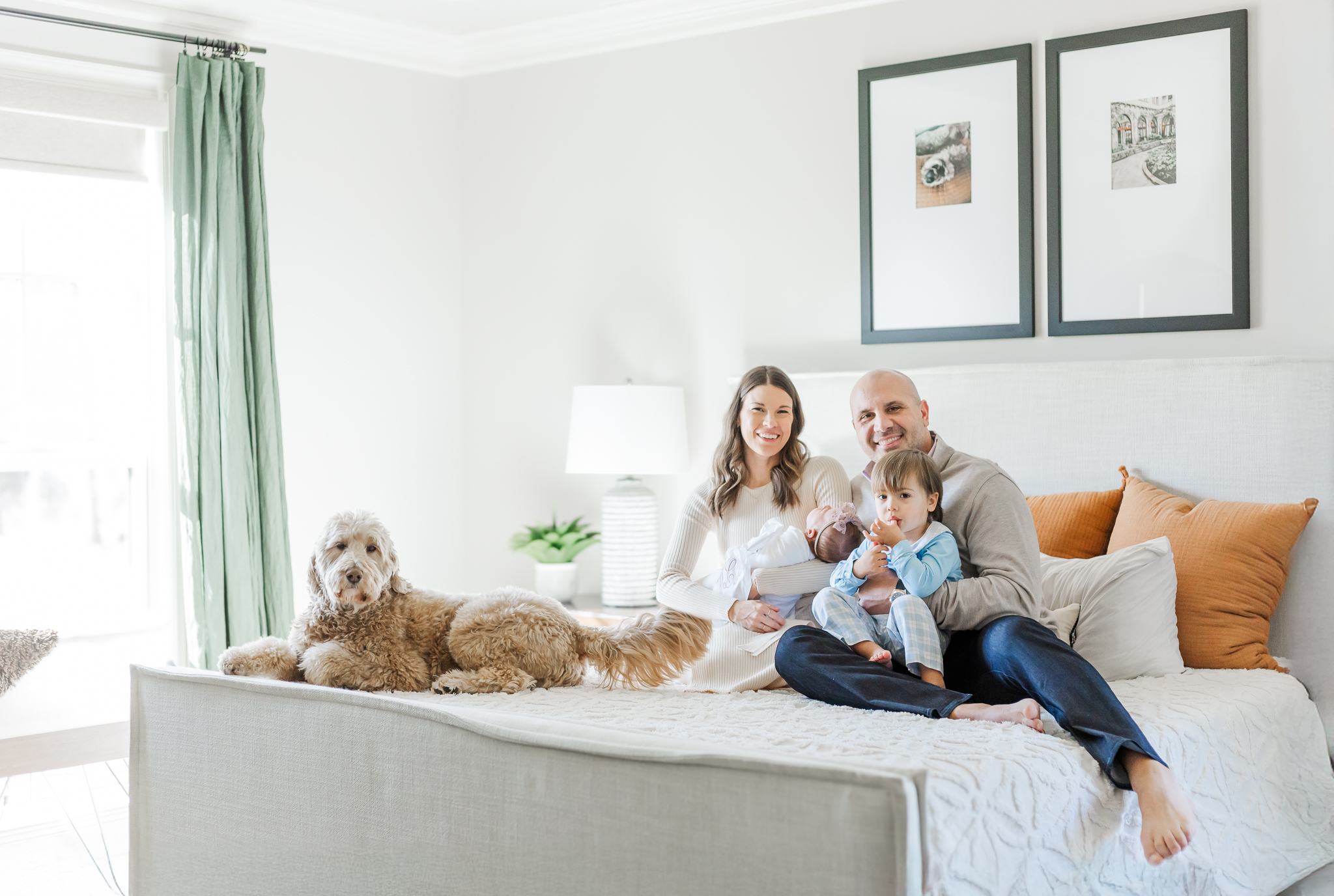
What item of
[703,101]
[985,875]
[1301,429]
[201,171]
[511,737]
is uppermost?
[703,101]

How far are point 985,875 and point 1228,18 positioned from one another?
2421 mm

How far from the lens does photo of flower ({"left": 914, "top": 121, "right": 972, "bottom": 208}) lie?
11.6 ft

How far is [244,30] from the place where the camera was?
4.02 metres

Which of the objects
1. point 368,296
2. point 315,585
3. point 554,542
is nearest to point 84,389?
point 368,296

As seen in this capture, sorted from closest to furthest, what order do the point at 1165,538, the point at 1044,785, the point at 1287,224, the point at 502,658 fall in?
1. the point at 1044,785
2. the point at 502,658
3. the point at 1165,538
4. the point at 1287,224

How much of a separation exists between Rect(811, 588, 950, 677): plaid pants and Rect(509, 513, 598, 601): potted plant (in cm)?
174

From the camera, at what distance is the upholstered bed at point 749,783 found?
5.51 feet

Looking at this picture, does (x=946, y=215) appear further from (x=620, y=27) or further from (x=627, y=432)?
(x=620, y=27)

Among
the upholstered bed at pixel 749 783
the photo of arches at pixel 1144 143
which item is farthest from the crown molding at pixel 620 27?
the upholstered bed at pixel 749 783

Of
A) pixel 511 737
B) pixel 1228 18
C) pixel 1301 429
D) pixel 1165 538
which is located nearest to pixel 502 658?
pixel 511 737

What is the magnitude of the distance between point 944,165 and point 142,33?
2507mm

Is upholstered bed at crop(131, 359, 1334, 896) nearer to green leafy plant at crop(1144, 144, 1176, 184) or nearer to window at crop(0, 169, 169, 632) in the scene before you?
green leafy plant at crop(1144, 144, 1176, 184)

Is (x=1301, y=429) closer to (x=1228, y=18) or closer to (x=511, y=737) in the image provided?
(x=1228, y=18)

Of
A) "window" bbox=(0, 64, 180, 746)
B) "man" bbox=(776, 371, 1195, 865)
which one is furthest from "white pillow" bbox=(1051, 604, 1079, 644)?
"window" bbox=(0, 64, 180, 746)
